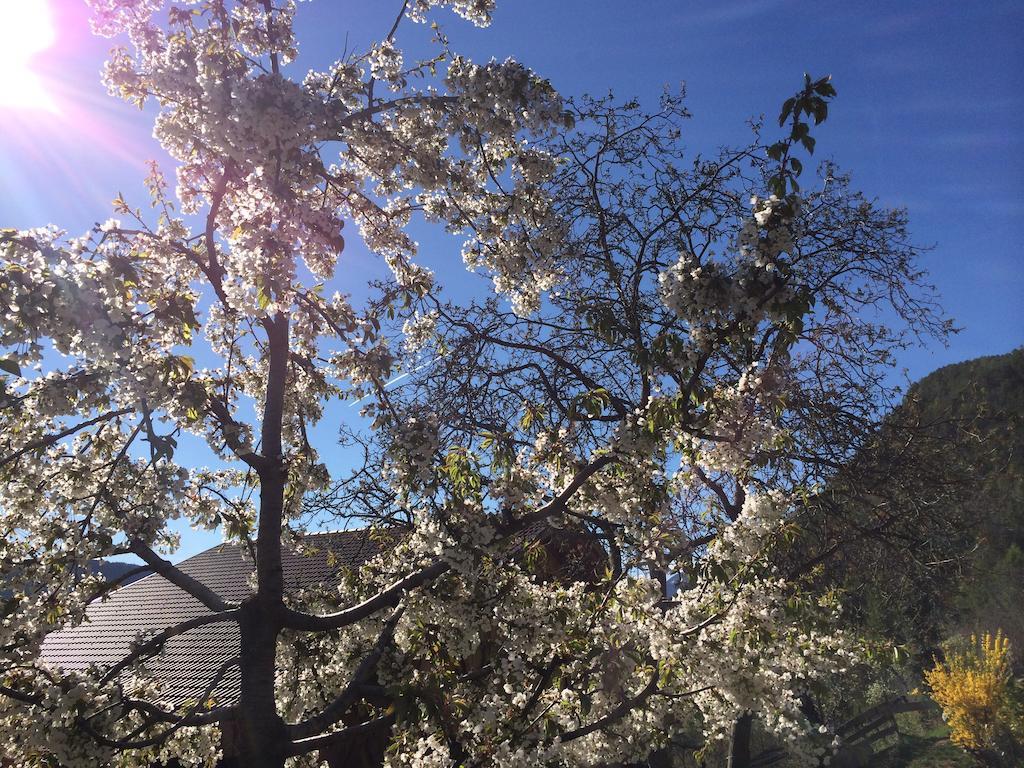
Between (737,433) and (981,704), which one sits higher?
(737,433)

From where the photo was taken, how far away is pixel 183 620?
32.7 feet

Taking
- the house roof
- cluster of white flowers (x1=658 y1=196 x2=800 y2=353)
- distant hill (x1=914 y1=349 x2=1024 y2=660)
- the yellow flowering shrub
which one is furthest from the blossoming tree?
the yellow flowering shrub

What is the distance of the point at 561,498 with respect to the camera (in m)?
4.09

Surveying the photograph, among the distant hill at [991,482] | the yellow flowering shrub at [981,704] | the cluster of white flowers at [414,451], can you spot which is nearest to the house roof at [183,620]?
the cluster of white flowers at [414,451]

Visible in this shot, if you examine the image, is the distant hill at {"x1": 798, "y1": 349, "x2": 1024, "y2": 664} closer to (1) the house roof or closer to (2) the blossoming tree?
(2) the blossoming tree

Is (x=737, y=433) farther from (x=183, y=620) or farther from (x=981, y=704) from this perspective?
(x=981, y=704)

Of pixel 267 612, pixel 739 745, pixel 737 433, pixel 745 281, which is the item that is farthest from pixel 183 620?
pixel 745 281

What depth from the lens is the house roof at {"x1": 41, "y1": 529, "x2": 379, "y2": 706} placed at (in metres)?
8.95

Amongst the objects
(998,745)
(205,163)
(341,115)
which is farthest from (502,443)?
(998,745)

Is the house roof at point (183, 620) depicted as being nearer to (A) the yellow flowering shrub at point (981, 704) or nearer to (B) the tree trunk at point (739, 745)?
(B) the tree trunk at point (739, 745)

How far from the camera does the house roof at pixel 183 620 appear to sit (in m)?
8.95

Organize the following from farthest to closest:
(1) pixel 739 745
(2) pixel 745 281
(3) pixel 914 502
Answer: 1. (1) pixel 739 745
2. (3) pixel 914 502
3. (2) pixel 745 281

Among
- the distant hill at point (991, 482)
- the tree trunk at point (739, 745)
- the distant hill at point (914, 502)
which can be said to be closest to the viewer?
the distant hill at point (914, 502)

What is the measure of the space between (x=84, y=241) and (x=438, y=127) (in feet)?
8.31
